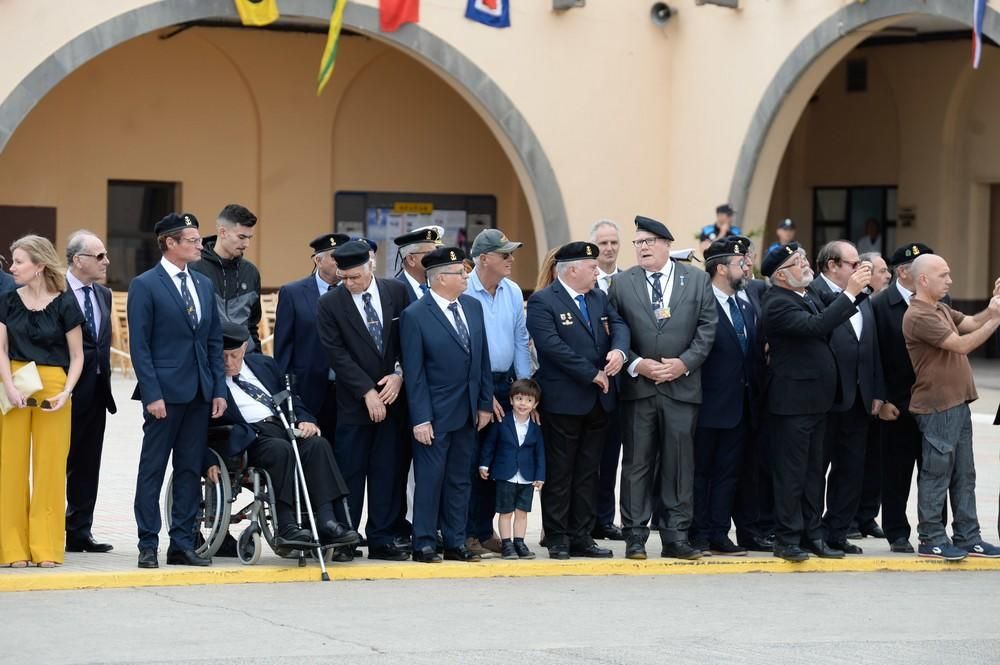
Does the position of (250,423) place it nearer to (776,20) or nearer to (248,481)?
(248,481)

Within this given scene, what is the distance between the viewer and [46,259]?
9.40m

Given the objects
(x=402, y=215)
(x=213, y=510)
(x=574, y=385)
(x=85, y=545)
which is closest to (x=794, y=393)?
(x=574, y=385)

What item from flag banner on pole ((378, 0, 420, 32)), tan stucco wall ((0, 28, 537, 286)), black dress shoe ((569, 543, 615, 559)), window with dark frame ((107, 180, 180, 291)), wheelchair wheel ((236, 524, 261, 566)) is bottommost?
black dress shoe ((569, 543, 615, 559))

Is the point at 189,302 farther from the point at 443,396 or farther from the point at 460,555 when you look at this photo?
the point at 460,555

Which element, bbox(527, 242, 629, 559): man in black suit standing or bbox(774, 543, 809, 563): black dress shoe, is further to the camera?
bbox(774, 543, 809, 563): black dress shoe

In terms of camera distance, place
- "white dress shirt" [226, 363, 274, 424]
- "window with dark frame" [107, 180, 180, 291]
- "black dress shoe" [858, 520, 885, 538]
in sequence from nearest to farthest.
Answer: "white dress shirt" [226, 363, 274, 424], "black dress shoe" [858, 520, 885, 538], "window with dark frame" [107, 180, 180, 291]

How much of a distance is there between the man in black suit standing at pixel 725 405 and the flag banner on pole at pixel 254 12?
1056cm

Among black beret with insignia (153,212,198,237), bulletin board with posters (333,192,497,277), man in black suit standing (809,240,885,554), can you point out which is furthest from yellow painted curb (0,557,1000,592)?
bulletin board with posters (333,192,497,277)

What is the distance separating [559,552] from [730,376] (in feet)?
4.62

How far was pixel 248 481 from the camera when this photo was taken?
958cm

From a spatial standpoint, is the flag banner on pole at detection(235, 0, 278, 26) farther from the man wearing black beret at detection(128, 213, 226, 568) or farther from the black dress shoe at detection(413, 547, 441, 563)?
the black dress shoe at detection(413, 547, 441, 563)

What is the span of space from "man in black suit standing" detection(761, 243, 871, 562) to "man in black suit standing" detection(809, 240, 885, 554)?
183mm

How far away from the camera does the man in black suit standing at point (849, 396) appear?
10500 millimetres

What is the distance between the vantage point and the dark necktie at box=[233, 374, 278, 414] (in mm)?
9703
